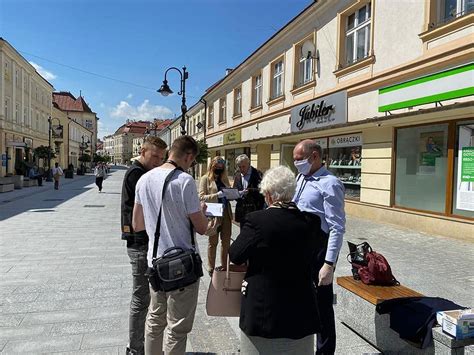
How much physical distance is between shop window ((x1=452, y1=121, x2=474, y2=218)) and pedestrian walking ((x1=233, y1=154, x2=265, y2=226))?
17.4 ft

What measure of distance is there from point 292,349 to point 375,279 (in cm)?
187

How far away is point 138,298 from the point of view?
10.1ft

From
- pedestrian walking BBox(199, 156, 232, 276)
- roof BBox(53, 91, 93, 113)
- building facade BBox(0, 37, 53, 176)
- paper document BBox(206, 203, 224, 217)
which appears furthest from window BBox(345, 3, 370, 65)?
roof BBox(53, 91, 93, 113)

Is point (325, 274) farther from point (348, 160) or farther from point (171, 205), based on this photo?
point (348, 160)

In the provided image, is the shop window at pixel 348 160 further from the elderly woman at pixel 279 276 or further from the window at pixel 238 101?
the window at pixel 238 101

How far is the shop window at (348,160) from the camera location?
40.0 feet

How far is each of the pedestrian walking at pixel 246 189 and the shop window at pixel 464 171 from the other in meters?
5.31

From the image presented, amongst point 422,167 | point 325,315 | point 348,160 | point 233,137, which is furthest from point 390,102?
point 233,137

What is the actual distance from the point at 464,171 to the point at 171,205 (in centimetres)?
793

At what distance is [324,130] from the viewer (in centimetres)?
1298

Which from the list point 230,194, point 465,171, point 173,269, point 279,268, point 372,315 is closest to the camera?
point 279,268

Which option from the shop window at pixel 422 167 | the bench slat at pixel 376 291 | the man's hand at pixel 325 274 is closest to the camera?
the man's hand at pixel 325 274

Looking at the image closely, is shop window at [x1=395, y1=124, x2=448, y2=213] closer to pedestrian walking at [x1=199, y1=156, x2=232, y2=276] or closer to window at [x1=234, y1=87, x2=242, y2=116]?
pedestrian walking at [x1=199, y1=156, x2=232, y2=276]

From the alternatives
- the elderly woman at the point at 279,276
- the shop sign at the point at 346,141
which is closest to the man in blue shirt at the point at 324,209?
the elderly woman at the point at 279,276
